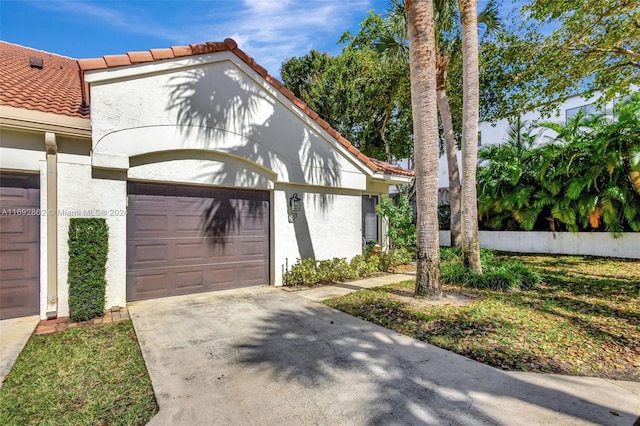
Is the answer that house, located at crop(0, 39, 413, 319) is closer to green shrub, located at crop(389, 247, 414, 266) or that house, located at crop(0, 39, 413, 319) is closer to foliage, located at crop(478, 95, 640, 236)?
green shrub, located at crop(389, 247, 414, 266)

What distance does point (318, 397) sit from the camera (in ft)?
11.3

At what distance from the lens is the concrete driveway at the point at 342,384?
309 centimetres

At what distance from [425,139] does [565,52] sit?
721 cm

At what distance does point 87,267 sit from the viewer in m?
6.00

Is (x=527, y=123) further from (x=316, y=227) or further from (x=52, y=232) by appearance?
(x=52, y=232)

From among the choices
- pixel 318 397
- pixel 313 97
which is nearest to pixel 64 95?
pixel 318 397

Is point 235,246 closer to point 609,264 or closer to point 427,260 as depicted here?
point 427,260

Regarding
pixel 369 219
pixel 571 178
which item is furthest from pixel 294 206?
pixel 571 178

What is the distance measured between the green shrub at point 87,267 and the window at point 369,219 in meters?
8.39

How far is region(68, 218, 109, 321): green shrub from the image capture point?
232 inches

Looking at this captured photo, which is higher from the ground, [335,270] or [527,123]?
[527,123]

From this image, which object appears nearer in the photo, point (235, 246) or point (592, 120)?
point (235, 246)

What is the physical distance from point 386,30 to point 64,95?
10.9m

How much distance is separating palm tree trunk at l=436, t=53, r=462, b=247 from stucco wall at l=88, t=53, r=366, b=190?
5218mm
